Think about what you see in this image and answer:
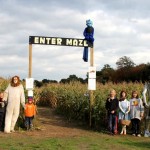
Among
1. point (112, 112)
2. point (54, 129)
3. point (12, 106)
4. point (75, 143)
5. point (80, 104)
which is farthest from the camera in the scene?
point (80, 104)

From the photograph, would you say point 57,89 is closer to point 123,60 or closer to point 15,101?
point 15,101

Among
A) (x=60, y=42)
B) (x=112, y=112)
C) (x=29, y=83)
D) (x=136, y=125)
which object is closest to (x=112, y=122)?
(x=112, y=112)

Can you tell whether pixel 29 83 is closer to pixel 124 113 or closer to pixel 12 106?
pixel 12 106

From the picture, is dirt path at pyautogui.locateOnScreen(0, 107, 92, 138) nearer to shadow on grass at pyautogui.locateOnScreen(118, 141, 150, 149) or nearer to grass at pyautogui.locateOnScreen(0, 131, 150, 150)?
grass at pyautogui.locateOnScreen(0, 131, 150, 150)

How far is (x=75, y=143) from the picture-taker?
11.1 m

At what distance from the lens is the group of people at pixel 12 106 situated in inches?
520

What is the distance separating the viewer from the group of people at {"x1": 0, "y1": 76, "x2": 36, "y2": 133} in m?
13.2

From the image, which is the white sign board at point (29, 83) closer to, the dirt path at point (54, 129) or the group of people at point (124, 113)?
the dirt path at point (54, 129)

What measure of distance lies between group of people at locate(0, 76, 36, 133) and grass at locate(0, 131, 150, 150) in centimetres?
97

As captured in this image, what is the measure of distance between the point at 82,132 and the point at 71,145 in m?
3.09

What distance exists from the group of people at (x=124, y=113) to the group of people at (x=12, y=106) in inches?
101

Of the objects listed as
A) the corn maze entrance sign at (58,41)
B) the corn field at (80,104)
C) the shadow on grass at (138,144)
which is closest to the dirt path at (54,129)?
the corn field at (80,104)

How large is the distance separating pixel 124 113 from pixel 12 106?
369cm

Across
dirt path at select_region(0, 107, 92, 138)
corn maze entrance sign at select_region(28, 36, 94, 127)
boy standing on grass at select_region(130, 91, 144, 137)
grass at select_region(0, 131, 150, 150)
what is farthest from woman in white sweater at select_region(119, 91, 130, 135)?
corn maze entrance sign at select_region(28, 36, 94, 127)
